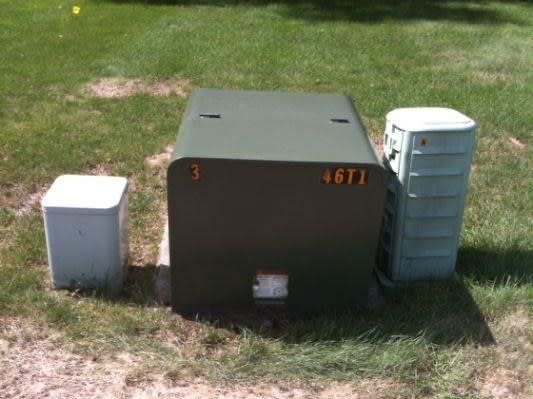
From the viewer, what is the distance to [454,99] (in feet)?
24.3

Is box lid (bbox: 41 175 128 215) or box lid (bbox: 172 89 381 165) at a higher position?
box lid (bbox: 172 89 381 165)

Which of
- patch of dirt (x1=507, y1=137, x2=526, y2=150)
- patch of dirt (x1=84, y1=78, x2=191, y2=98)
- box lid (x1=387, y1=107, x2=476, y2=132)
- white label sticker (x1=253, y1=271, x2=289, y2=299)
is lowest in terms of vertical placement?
patch of dirt (x1=507, y1=137, x2=526, y2=150)

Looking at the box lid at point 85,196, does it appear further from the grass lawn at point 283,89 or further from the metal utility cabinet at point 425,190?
the metal utility cabinet at point 425,190

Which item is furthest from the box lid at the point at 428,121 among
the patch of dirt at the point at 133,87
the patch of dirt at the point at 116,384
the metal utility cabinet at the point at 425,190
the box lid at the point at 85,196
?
the patch of dirt at the point at 133,87

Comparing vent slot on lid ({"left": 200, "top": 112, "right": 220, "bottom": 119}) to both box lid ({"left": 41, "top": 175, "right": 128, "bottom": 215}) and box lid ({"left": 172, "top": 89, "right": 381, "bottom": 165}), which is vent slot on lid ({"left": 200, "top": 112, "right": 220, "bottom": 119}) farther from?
box lid ({"left": 41, "top": 175, "right": 128, "bottom": 215})

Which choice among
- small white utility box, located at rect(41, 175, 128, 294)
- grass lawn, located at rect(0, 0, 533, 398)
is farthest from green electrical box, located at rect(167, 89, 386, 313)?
small white utility box, located at rect(41, 175, 128, 294)

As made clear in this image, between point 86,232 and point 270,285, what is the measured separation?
986 mm

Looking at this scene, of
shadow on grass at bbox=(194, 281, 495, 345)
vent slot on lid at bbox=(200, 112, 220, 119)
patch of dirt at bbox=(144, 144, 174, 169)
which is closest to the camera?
shadow on grass at bbox=(194, 281, 495, 345)

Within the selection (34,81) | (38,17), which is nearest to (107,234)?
(34,81)

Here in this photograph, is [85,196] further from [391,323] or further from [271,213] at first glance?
[391,323]

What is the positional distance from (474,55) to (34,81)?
5.70 metres

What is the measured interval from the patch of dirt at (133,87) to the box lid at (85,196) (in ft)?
12.1

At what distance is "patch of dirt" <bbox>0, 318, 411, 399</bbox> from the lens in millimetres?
2938

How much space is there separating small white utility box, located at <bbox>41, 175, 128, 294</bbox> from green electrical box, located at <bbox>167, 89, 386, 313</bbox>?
1.39 ft
